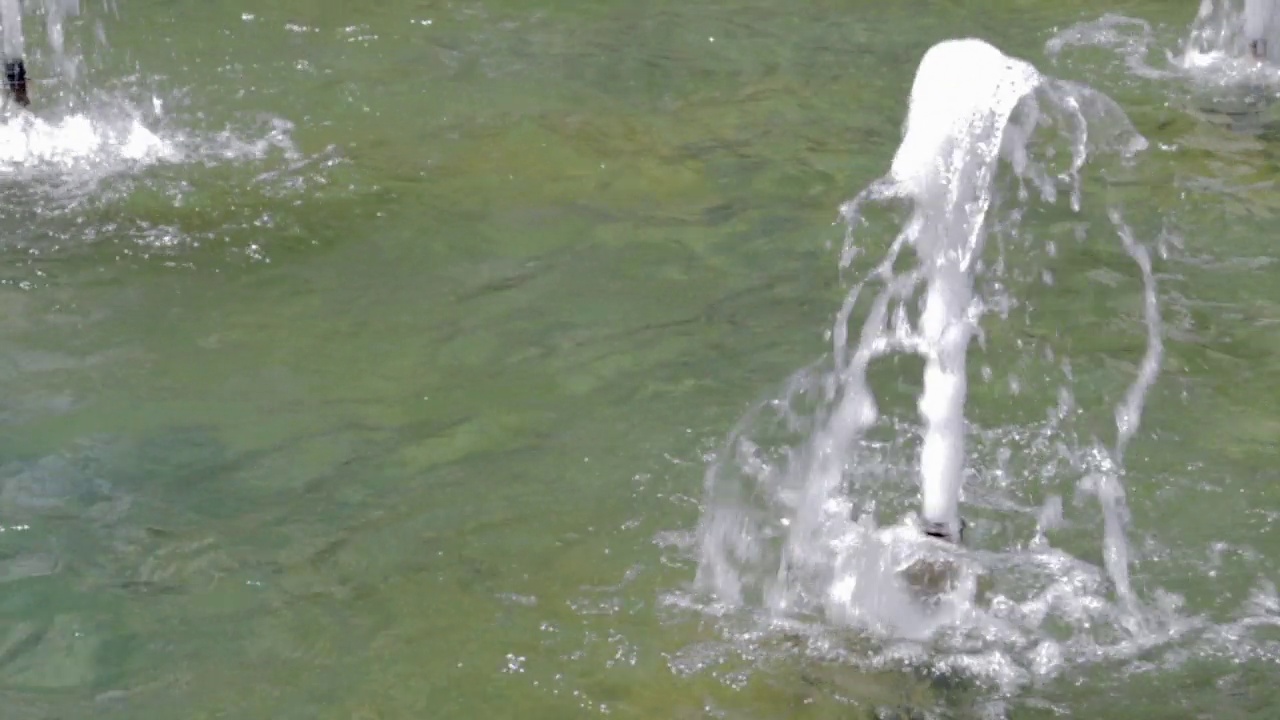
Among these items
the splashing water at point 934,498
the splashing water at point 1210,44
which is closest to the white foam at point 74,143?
the splashing water at point 934,498

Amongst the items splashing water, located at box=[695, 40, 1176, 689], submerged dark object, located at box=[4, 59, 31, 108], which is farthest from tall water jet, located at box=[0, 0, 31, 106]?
splashing water, located at box=[695, 40, 1176, 689]

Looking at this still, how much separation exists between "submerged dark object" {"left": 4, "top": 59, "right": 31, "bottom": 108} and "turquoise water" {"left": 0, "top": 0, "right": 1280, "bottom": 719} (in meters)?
0.16

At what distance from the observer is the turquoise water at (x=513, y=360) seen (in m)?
4.93

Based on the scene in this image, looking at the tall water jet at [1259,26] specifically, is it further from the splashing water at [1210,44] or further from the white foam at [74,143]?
the white foam at [74,143]

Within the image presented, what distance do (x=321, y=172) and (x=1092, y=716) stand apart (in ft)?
15.7

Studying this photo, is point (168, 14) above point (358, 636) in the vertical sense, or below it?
above

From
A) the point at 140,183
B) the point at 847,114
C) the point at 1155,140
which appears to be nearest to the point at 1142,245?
the point at 1155,140

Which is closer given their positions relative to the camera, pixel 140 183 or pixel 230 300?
pixel 230 300

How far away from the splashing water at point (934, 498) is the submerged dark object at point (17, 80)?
4489 mm

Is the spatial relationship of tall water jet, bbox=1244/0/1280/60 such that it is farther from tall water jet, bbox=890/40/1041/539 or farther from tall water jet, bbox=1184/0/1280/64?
tall water jet, bbox=890/40/1041/539

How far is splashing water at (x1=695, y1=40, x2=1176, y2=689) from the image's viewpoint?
15.4ft

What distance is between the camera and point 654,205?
8023 millimetres

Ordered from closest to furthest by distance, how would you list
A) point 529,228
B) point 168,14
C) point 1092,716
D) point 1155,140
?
point 1092,716 < point 529,228 < point 1155,140 < point 168,14

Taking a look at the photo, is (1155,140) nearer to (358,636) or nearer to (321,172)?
(321,172)
